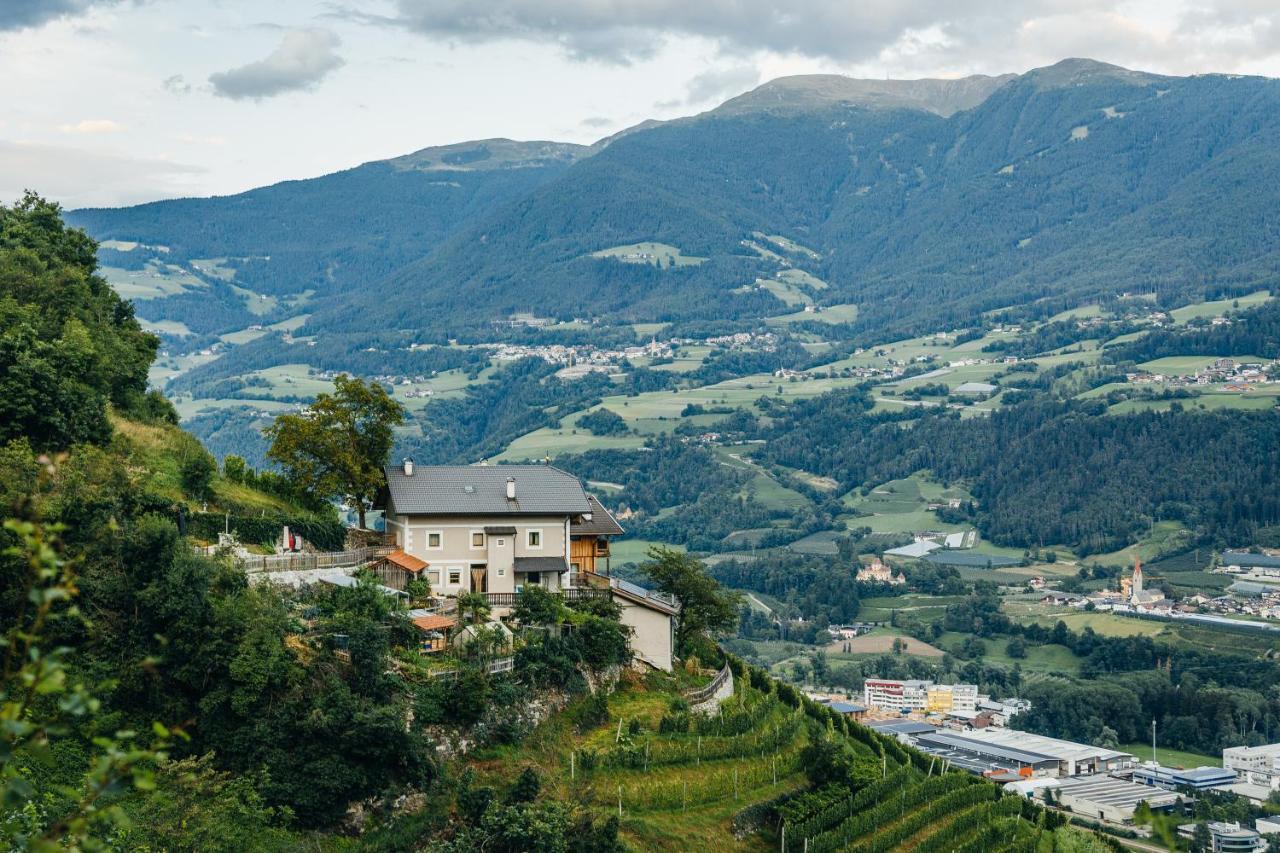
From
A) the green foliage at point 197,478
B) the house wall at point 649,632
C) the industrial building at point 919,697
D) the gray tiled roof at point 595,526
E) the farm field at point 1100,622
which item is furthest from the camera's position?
the farm field at point 1100,622

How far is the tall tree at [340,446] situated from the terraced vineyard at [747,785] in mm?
9315

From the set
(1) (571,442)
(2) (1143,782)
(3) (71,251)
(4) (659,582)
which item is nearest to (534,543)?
(4) (659,582)

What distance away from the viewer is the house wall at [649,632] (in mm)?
33438

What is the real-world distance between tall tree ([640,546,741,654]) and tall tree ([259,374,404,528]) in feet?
25.2

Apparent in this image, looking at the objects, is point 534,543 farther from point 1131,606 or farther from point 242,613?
point 1131,606

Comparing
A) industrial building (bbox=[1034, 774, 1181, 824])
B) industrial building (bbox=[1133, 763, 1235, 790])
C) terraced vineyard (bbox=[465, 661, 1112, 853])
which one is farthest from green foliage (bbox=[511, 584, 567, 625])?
industrial building (bbox=[1133, 763, 1235, 790])

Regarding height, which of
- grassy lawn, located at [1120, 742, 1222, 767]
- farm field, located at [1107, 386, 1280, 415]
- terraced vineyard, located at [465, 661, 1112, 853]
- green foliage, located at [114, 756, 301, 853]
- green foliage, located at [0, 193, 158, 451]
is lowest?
grassy lawn, located at [1120, 742, 1222, 767]

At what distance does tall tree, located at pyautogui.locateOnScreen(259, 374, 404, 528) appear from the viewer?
3575 centimetres

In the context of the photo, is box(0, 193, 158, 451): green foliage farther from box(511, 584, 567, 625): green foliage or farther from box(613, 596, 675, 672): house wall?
box(613, 596, 675, 672): house wall

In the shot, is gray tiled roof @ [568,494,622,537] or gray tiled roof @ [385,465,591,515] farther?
gray tiled roof @ [568,494,622,537]

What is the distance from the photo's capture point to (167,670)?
2353cm

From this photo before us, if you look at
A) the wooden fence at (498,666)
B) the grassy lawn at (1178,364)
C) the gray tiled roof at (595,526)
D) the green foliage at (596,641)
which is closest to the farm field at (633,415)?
the grassy lawn at (1178,364)

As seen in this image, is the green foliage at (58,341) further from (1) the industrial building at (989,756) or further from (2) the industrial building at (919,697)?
(2) the industrial building at (919,697)

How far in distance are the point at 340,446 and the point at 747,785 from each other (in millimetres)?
13801
